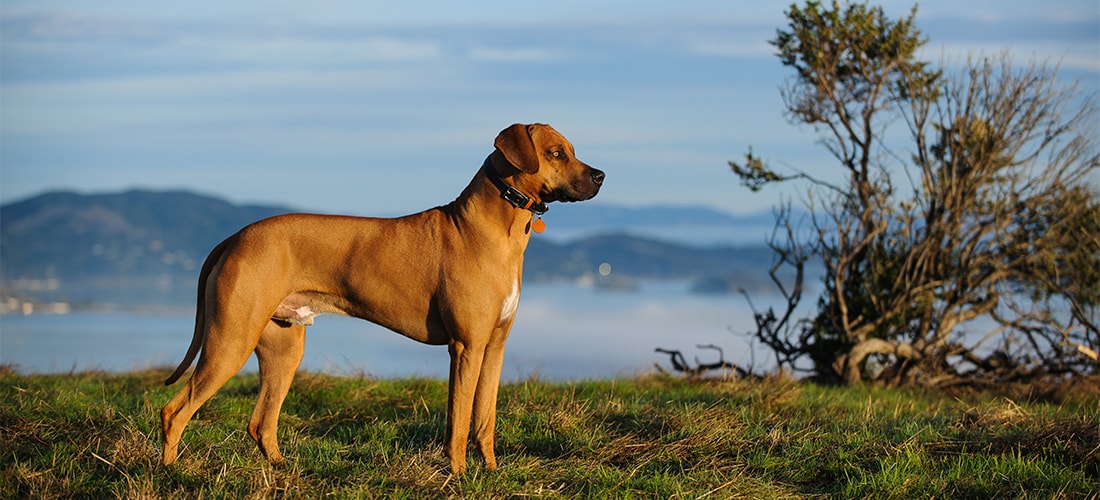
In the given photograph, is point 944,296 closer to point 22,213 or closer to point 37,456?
point 37,456

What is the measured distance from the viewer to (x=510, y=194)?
618cm

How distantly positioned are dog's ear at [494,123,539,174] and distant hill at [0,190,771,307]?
105855mm

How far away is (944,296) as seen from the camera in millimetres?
13758

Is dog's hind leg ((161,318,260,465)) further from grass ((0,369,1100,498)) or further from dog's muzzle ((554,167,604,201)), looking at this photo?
dog's muzzle ((554,167,604,201))

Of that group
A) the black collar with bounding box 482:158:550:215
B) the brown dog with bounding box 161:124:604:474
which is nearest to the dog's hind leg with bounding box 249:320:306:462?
the brown dog with bounding box 161:124:604:474

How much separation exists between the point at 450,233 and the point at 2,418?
12.0ft

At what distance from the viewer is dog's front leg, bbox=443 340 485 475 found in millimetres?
6074

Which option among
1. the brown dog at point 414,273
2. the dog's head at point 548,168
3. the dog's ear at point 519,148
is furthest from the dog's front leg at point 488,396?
the dog's ear at point 519,148

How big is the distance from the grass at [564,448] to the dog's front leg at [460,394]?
0.42 feet

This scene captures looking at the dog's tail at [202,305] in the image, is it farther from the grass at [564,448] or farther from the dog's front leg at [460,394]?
the dog's front leg at [460,394]

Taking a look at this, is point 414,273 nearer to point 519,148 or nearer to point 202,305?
point 519,148

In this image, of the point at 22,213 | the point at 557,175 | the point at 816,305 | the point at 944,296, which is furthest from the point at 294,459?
the point at 22,213

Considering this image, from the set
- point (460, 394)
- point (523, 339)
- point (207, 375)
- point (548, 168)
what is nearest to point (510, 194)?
point (548, 168)

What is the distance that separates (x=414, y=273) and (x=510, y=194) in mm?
723
